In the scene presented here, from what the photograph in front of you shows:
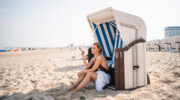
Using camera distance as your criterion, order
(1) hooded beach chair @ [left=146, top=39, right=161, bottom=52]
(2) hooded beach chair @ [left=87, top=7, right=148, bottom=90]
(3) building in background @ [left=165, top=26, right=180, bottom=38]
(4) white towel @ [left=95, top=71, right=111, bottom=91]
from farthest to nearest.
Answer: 1. (3) building in background @ [left=165, top=26, right=180, bottom=38]
2. (1) hooded beach chair @ [left=146, top=39, right=161, bottom=52]
3. (4) white towel @ [left=95, top=71, right=111, bottom=91]
4. (2) hooded beach chair @ [left=87, top=7, right=148, bottom=90]

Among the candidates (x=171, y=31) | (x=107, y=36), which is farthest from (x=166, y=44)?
(x=171, y=31)

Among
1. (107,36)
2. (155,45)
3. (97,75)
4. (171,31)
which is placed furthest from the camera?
(171,31)

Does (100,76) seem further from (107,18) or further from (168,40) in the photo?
(168,40)

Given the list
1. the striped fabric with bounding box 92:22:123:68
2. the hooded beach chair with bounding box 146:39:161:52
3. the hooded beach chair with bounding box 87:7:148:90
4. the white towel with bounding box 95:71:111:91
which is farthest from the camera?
the hooded beach chair with bounding box 146:39:161:52

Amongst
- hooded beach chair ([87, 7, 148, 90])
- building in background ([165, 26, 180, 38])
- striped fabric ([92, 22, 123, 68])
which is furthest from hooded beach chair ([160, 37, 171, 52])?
building in background ([165, 26, 180, 38])

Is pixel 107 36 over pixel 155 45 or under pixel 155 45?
under

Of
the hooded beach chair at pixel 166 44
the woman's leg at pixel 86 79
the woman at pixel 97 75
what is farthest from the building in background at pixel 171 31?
the woman's leg at pixel 86 79

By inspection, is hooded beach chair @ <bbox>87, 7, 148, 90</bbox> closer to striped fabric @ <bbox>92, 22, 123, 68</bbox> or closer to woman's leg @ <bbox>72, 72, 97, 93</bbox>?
woman's leg @ <bbox>72, 72, 97, 93</bbox>

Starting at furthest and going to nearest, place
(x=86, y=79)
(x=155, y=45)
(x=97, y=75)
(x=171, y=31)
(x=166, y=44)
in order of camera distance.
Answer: (x=171, y=31) → (x=155, y=45) → (x=166, y=44) → (x=97, y=75) → (x=86, y=79)

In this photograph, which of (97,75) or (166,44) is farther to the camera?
(166,44)

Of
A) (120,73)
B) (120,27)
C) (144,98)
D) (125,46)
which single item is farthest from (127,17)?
(144,98)

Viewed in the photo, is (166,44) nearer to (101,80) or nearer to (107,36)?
(107,36)

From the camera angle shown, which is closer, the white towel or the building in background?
the white towel

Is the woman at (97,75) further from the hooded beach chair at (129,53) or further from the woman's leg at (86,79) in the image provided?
the hooded beach chair at (129,53)
